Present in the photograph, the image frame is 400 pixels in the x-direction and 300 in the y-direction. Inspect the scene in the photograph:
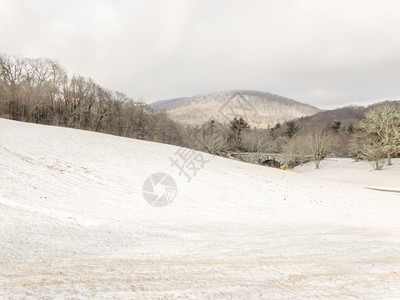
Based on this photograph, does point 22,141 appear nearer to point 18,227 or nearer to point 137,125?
point 18,227

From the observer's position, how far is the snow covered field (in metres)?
3.14

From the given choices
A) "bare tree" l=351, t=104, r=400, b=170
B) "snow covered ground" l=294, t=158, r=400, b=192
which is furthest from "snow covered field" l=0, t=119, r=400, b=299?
"bare tree" l=351, t=104, r=400, b=170

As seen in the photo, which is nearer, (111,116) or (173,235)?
(173,235)

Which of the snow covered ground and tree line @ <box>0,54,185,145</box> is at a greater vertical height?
tree line @ <box>0,54,185,145</box>

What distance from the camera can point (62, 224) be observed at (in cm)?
686

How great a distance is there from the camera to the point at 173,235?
680 cm

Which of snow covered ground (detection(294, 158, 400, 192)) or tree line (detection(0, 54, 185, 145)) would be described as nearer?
snow covered ground (detection(294, 158, 400, 192))

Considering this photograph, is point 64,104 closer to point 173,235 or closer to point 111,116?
point 111,116

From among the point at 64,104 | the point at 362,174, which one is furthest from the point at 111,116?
the point at 362,174

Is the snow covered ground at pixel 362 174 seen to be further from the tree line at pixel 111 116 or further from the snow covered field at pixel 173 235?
the snow covered field at pixel 173 235

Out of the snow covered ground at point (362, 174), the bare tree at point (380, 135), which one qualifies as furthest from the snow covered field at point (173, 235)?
the bare tree at point (380, 135)

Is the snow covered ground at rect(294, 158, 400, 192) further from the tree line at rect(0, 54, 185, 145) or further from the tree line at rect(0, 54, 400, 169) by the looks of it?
the tree line at rect(0, 54, 185, 145)

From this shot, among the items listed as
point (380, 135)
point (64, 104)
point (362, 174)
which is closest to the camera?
point (362, 174)

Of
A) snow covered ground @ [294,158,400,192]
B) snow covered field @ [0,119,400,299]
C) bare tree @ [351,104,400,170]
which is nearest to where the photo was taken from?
snow covered field @ [0,119,400,299]
